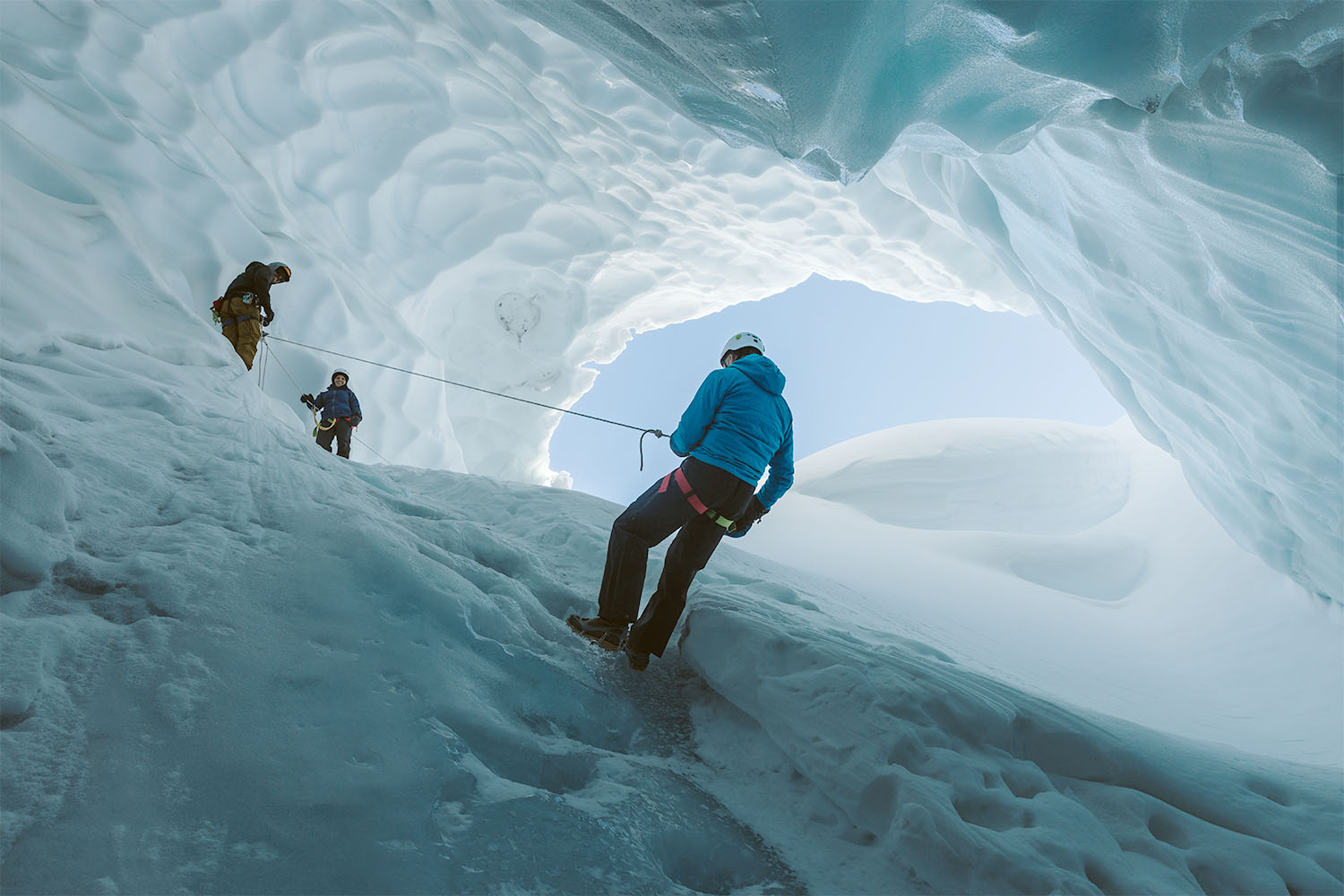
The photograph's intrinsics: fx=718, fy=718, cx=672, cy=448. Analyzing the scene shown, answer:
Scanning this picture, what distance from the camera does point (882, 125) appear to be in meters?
3.25

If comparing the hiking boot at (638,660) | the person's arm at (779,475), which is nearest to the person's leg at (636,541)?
the hiking boot at (638,660)

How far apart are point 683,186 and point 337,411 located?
178 inches

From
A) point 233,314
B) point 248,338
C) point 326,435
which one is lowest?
point 326,435

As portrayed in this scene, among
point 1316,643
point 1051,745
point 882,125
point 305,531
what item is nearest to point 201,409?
point 305,531

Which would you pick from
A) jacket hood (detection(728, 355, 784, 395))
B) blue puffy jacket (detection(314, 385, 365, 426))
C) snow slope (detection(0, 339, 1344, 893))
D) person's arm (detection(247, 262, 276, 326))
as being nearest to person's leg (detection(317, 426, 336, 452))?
blue puffy jacket (detection(314, 385, 365, 426))

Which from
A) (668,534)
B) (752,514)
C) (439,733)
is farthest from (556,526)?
(439,733)

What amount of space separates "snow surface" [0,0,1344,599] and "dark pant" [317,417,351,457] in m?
0.54

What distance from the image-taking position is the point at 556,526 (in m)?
4.02

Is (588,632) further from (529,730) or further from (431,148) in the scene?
(431,148)

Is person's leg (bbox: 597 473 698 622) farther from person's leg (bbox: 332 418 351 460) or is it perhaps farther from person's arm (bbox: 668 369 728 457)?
person's leg (bbox: 332 418 351 460)

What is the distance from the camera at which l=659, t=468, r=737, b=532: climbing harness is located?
2619 millimetres

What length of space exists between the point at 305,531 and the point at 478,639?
68 centimetres

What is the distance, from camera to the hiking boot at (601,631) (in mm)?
2572

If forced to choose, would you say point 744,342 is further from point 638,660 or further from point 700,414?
point 638,660
